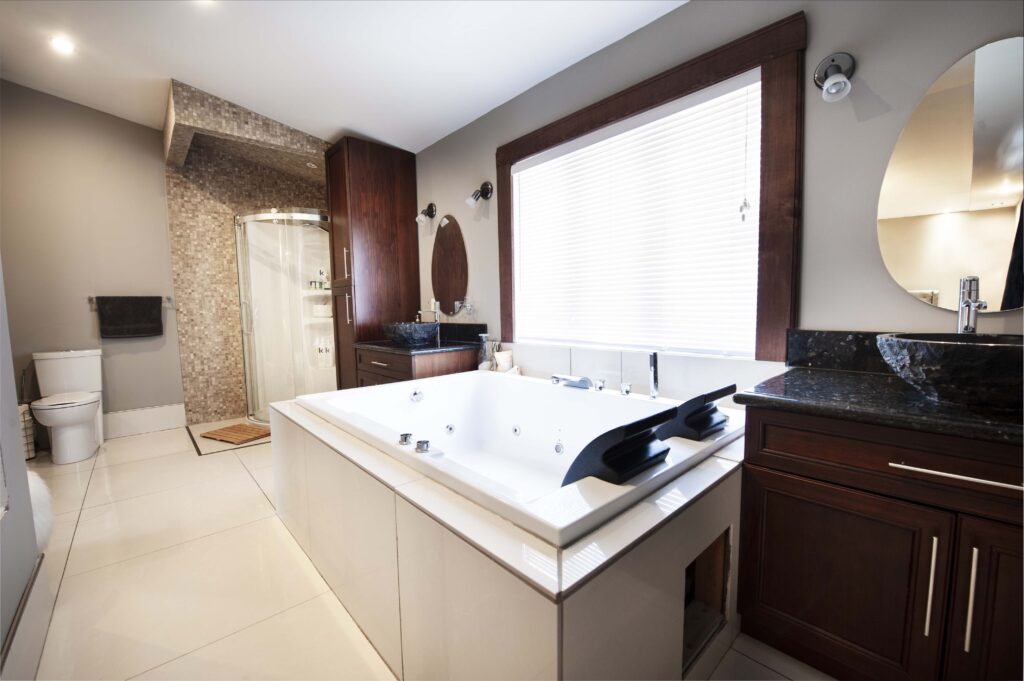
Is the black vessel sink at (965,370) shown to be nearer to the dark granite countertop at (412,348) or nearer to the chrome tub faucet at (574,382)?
the chrome tub faucet at (574,382)

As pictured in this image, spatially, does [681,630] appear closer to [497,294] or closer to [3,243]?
[497,294]

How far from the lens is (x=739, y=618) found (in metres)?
1.29

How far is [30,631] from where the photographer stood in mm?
1239

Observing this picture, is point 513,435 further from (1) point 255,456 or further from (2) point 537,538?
(1) point 255,456

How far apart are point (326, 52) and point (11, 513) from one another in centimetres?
260

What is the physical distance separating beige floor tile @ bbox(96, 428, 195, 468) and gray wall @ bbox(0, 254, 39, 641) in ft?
6.20

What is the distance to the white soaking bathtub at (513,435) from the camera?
94 centimetres

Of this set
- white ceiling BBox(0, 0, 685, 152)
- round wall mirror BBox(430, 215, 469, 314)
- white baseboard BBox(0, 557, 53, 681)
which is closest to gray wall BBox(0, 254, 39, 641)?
white baseboard BBox(0, 557, 53, 681)

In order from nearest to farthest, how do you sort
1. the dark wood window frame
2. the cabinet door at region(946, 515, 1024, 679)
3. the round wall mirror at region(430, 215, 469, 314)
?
the cabinet door at region(946, 515, 1024, 679) → the dark wood window frame → the round wall mirror at region(430, 215, 469, 314)

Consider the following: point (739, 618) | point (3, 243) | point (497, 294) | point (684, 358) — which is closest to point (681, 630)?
point (739, 618)

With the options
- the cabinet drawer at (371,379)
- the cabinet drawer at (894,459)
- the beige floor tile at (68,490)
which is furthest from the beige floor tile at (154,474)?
the cabinet drawer at (894,459)

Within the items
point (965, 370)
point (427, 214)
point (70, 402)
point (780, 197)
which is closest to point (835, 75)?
point (780, 197)

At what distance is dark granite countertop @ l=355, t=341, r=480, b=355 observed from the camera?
2729 mm

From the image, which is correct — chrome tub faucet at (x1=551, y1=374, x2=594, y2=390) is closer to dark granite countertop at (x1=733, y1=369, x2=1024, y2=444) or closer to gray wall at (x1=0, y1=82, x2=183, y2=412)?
dark granite countertop at (x1=733, y1=369, x2=1024, y2=444)
